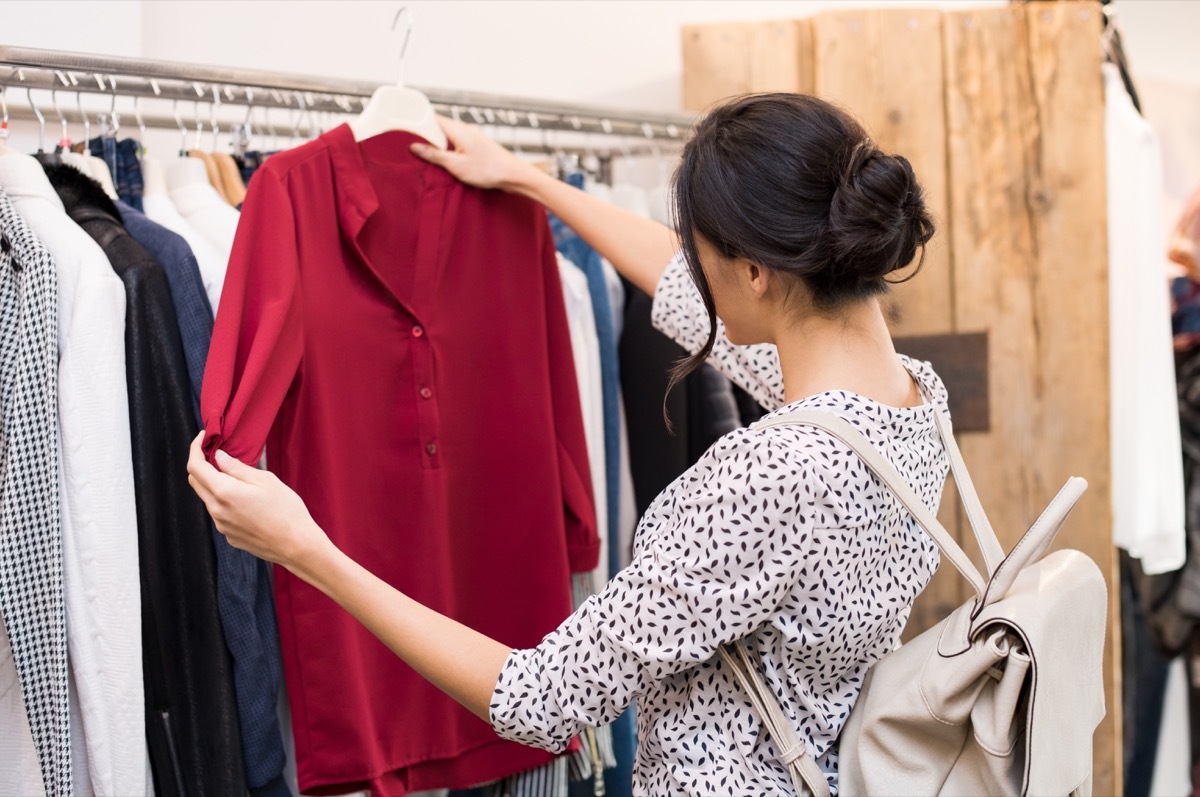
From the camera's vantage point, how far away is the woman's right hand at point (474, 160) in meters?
1.55

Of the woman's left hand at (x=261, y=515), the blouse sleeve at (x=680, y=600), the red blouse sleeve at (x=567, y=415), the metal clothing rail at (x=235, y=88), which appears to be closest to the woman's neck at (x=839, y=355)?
the blouse sleeve at (x=680, y=600)

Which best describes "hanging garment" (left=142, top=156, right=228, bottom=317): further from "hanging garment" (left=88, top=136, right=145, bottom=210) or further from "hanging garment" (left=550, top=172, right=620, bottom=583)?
"hanging garment" (left=550, top=172, right=620, bottom=583)

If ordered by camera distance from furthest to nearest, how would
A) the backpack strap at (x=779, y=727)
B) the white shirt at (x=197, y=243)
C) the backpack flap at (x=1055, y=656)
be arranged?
the white shirt at (x=197, y=243), the backpack strap at (x=779, y=727), the backpack flap at (x=1055, y=656)

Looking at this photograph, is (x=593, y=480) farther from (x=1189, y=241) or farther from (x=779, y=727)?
(x=1189, y=241)

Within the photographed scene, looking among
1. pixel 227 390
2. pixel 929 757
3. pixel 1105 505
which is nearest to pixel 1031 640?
pixel 929 757

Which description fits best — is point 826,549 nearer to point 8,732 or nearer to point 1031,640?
point 1031,640

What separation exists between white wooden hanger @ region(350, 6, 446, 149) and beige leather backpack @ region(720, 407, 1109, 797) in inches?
31.2

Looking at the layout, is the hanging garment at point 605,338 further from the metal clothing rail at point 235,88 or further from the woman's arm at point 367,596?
the woman's arm at point 367,596

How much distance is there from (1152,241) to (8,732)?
2.13 m

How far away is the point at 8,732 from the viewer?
126cm

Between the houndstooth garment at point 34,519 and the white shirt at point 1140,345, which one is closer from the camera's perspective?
the houndstooth garment at point 34,519

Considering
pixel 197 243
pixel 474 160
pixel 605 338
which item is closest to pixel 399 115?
pixel 474 160

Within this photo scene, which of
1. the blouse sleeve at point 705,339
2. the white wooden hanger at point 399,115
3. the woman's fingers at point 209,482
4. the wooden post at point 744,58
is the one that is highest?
the wooden post at point 744,58

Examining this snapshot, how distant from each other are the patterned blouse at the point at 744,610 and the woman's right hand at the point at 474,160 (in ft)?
2.23
